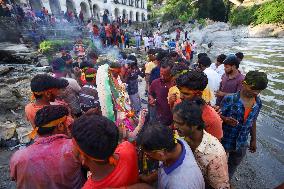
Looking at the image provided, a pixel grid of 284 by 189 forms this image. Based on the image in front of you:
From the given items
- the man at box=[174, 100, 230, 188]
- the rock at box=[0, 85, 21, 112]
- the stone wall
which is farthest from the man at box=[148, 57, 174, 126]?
the stone wall

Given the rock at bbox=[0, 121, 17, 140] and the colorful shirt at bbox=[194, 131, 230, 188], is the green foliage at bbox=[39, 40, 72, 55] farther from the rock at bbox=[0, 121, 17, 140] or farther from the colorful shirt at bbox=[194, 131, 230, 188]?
the colorful shirt at bbox=[194, 131, 230, 188]

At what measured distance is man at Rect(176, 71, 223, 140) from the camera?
2959 millimetres

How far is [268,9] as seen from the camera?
1503 inches

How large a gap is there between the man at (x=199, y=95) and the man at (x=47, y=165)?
1.44 metres

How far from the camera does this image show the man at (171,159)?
1.93 meters

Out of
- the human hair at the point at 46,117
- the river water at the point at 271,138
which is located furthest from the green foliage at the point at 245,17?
the human hair at the point at 46,117

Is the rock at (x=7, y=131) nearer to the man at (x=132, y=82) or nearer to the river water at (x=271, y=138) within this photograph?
the man at (x=132, y=82)

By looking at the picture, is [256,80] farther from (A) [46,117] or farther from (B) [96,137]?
(A) [46,117]

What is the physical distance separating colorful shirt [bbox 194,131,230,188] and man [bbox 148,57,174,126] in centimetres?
214

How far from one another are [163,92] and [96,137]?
2.83 meters

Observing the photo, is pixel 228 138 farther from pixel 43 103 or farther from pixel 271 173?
pixel 43 103

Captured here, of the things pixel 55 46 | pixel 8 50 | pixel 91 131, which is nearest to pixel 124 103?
pixel 91 131

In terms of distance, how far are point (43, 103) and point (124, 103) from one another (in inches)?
44.6

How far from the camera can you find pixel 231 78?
489cm
